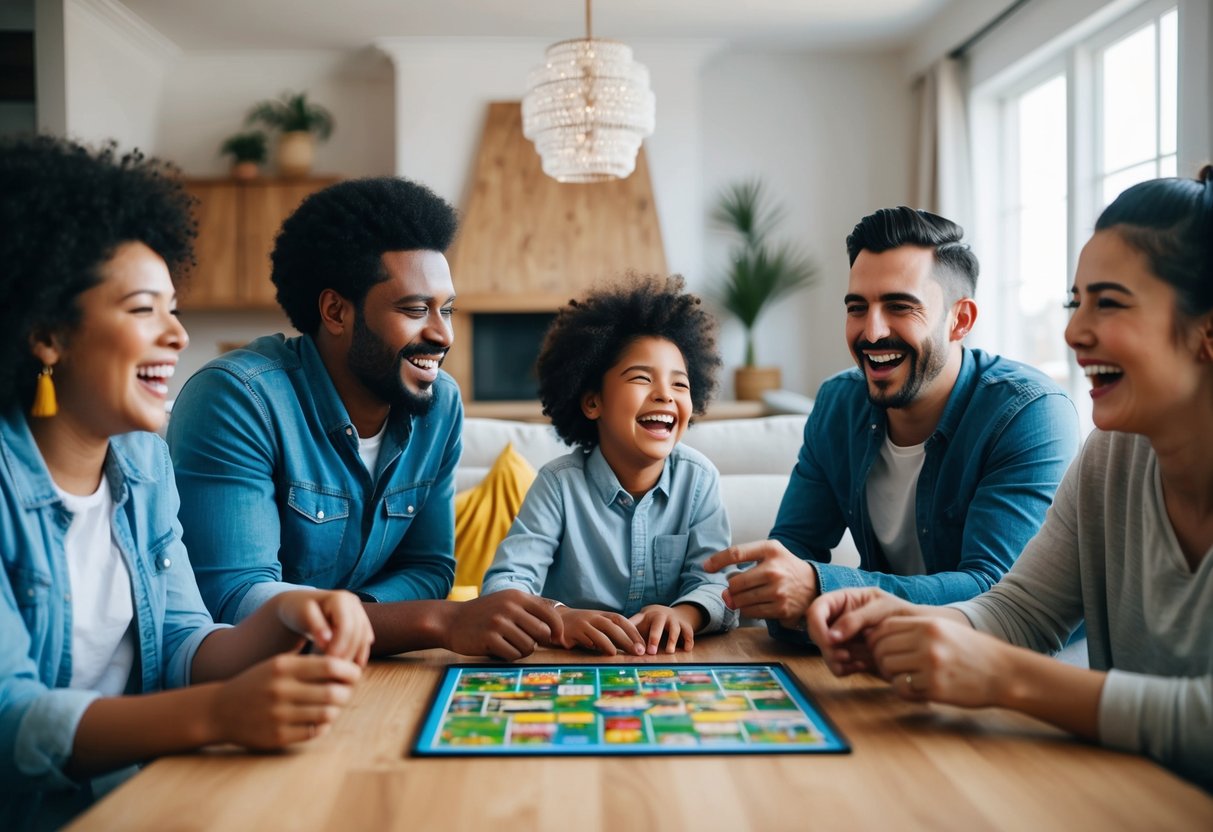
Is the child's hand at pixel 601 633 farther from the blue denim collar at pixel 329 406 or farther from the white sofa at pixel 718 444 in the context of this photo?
the white sofa at pixel 718 444

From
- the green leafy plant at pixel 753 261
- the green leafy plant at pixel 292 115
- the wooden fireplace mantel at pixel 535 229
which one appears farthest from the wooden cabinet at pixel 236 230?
the green leafy plant at pixel 753 261

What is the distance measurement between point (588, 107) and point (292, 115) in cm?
347

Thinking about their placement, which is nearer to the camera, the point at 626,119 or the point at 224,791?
the point at 224,791

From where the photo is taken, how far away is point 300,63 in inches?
271

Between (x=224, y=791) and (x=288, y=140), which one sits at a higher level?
(x=288, y=140)

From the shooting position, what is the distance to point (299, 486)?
1.76 meters

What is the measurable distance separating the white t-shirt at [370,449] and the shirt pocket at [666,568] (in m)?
0.54

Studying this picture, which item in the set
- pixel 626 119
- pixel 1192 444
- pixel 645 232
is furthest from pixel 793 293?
pixel 1192 444

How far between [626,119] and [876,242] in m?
2.22

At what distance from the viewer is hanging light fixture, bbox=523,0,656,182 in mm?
3895

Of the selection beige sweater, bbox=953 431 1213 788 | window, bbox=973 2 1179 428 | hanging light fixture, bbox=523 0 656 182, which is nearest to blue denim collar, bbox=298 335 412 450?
beige sweater, bbox=953 431 1213 788

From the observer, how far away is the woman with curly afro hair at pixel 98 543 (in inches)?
39.1

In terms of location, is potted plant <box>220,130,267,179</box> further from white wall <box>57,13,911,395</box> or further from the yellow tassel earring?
the yellow tassel earring

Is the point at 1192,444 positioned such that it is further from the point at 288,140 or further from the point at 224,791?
the point at 288,140
